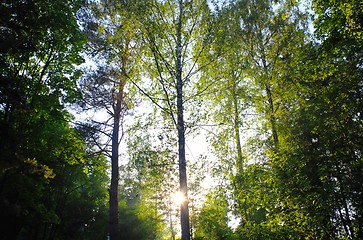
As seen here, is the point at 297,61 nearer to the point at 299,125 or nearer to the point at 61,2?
the point at 299,125

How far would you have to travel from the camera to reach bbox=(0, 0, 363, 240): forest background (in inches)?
247

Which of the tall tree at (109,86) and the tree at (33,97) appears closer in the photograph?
the tree at (33,97)

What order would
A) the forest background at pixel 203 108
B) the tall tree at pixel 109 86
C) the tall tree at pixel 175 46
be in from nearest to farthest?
the forest background at pixel 203 108 < the tall tree at pixel 175 46 < the tall tree at pixel 109 86

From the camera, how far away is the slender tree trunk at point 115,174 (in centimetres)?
1171

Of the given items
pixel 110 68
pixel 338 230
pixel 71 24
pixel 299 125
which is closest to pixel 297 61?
pixel 299 125

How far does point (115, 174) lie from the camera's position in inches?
496

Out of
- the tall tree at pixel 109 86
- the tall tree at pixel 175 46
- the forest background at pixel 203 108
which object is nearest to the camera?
the forest background at pixel 203 108

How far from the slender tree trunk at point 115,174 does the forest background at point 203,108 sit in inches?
2.5

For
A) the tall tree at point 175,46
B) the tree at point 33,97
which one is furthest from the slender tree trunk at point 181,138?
the tree at point 33,97

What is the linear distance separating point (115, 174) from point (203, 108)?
5832 millimetres

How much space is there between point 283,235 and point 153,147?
4.45 m

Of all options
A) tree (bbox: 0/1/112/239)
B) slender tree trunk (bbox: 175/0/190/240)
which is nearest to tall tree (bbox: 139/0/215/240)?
slender tree trunk (bbox: 175/0/190/240)

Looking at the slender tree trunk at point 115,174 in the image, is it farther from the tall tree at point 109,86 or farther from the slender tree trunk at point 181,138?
the slender tree trunk at point 181,138

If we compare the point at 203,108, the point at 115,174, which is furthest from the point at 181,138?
the point at 115,174
